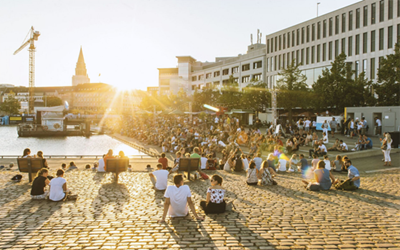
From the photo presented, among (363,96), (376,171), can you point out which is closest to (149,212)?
(376,171)

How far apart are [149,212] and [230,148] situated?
43.5ft

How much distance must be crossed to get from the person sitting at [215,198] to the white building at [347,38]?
42.5m

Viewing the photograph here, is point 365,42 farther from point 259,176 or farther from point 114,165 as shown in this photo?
point 114,165

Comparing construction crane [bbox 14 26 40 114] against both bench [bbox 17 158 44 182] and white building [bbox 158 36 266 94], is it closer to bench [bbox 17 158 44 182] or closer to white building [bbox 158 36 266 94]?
white building [bbox 158 36 266 94]

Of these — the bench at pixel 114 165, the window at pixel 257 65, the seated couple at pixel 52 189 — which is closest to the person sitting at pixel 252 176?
the bench at pixel 114 165

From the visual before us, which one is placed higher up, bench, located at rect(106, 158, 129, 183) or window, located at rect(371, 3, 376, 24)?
window, located at rect(371, 3, 376, 24)

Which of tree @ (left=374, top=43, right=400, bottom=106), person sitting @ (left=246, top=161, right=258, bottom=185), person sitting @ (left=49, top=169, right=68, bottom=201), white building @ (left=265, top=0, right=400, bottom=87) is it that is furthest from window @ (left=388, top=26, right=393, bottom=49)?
person sitting @ (left=49, top=169, right=68, bottom=201)

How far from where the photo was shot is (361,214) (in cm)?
766

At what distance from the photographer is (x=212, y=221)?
7.03m

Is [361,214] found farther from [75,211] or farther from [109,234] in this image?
[75,211]

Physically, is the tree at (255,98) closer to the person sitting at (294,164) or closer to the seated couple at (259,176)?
the person sitting at (294,164)

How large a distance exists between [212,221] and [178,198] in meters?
0.97

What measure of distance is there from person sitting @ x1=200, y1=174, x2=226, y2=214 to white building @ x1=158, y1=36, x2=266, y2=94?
1936 inches

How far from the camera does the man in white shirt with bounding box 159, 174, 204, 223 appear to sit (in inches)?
275
